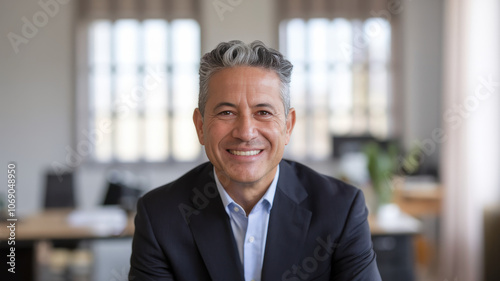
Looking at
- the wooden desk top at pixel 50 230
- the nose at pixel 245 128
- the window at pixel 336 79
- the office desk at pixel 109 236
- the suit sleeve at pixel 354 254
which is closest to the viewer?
the nose at pixel 245 128

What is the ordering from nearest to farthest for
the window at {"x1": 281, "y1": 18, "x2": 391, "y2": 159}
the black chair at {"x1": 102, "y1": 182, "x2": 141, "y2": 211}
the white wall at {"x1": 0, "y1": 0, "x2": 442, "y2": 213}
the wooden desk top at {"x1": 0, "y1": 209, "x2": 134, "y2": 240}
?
the wooden desk top at {"x1": 0, "y1": 209, "x2": 134, "y2": 240} → the black chair at {"x1": 102, "y1": 182, "x2": 141, "y2": 211} → the white wall at {"x1": 0, "y1": 0, "x2": 442, "y2": 213} → the window at {"x1": 281, "y1": 18, "x2": 391, "y2": 159}

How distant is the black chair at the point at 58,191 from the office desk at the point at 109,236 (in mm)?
1400

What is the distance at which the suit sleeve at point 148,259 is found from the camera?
5.02ft

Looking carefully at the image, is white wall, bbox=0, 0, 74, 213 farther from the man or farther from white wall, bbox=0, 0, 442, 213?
the man

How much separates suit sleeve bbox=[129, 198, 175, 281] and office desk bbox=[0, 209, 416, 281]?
6.83 feet

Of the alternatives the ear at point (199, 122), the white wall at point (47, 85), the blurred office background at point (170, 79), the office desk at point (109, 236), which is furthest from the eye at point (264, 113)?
the white wall at point (47, 85)

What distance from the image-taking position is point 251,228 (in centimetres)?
157

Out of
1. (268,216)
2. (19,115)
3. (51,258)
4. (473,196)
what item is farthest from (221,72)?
(19,115)

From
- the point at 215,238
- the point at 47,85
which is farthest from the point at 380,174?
the point at 47,85

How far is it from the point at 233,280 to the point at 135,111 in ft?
19.5

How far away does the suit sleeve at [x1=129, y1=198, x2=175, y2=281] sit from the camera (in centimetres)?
153

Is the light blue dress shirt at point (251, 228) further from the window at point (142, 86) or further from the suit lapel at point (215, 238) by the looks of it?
the window at point (142, 86)

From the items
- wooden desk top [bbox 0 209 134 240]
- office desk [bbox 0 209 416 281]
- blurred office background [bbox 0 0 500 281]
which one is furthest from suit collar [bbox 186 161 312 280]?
blurred office background [bbox 0 0 500 281]

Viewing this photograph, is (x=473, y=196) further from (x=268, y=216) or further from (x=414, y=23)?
(x=268, y=216)
